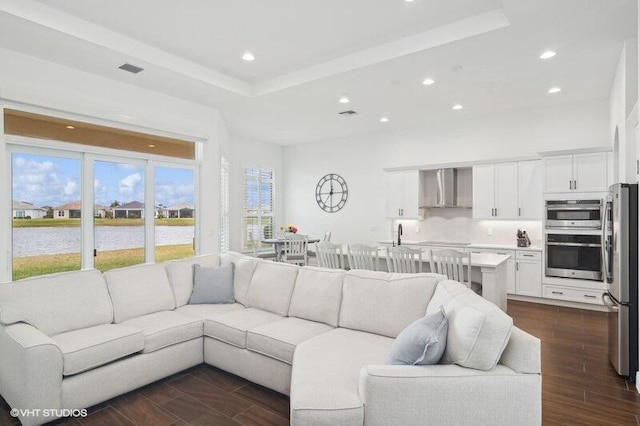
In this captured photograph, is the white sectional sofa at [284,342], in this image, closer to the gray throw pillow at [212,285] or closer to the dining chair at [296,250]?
the gray throw pillow at [212,285]

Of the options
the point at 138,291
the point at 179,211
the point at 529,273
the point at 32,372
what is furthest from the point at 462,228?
the point at 32,372

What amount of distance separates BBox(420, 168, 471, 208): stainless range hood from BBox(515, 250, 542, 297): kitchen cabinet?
4.54 ft

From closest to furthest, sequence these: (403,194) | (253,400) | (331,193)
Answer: (253,400) < (403,194) < (331,193)

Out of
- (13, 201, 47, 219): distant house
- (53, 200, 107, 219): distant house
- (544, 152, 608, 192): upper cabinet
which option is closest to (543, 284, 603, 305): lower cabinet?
(544, 152, 608, 192): upper cabinet

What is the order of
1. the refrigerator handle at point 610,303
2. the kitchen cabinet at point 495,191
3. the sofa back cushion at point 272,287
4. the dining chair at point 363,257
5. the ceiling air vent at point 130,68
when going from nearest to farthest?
the refrigerator handle at point 610,303 < the sofa back cushion at point 272,287 < the ceiling air vent at point 130,68 < the dining chair at point 363,257 < the kitchen cabinet at point 495,191

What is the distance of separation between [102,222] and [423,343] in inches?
179

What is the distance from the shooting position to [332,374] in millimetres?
2170

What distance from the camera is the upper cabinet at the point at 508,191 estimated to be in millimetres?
5938

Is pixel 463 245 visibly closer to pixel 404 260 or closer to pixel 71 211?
pixel 404 260

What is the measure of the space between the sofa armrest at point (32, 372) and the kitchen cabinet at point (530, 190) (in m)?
6.22

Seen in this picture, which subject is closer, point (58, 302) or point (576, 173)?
point (58, 302)

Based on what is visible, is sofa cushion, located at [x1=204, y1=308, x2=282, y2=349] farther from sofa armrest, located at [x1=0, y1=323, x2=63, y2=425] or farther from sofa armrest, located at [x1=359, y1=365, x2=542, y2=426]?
sofa armrest, located at [x1=359, y1=365, x2=542, y2=426]

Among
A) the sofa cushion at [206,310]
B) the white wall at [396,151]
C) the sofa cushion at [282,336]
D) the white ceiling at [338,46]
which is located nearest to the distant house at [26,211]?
the white ceiling at [338,46]

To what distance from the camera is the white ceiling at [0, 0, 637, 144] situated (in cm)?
337
